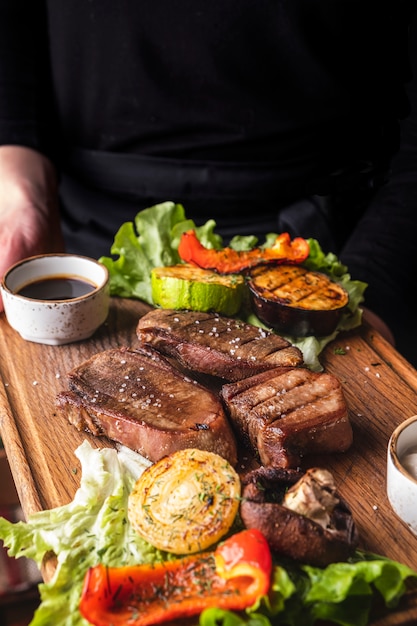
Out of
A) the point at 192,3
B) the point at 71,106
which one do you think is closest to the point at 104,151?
the point at 71,106

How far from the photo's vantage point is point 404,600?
2125mm

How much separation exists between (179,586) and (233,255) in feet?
6.20

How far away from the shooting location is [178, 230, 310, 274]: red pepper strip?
3570 mm

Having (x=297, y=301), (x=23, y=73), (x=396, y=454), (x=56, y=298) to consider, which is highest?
(x=23, y=73)

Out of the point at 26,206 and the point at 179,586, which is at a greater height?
the point at 179,586

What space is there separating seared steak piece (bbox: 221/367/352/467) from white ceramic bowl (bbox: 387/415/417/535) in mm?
244

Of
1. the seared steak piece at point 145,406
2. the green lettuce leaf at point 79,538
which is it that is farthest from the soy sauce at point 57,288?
the green lettuce leaf at point 79,538

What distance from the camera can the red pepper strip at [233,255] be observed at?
3.57m

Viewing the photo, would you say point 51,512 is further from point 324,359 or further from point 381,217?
point 381,217

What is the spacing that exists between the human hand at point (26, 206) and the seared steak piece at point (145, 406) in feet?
2.80

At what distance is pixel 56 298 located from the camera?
3373mm

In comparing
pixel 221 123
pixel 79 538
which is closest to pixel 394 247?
pixel 221 123

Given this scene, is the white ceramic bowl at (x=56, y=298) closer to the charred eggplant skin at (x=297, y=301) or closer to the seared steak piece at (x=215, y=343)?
the seared steak piece at (x=215, y=343)

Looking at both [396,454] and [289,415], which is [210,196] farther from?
[396,454]
